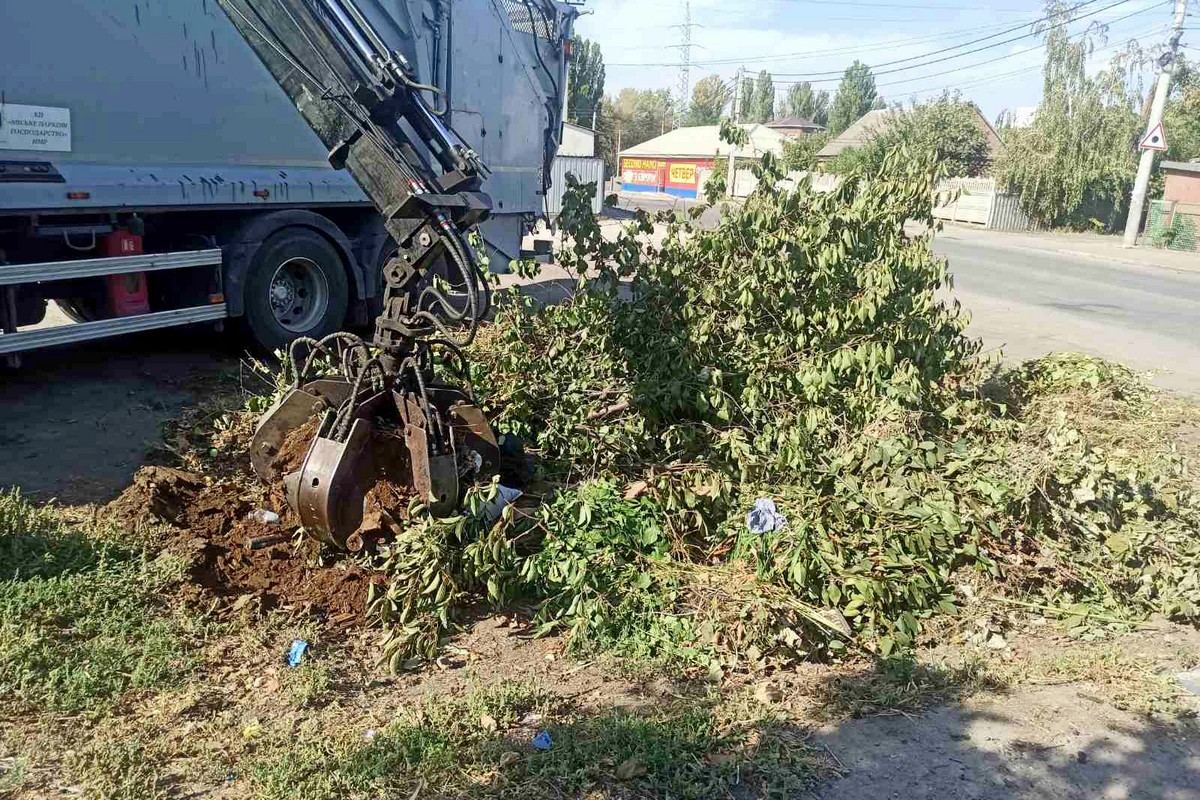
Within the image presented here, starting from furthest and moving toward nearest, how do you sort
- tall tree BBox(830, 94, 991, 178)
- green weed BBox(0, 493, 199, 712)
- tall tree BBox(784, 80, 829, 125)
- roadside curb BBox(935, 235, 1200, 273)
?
tall tree BBox(784, 80, 829, 125), tall tree BBox(830, 94, 991, 178), roadside curb BBox(935, 235, 1200, 273), green weed BBox(0, 493, 199, 712)

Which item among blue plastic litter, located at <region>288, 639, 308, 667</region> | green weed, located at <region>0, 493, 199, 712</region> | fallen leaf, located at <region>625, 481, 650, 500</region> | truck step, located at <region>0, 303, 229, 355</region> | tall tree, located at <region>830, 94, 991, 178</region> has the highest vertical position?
tall tree, located at <region>830, 94, 991, 178</region>

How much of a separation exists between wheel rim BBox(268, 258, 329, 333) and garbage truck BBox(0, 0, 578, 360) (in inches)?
0.5

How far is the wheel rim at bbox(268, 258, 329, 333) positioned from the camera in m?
7.96

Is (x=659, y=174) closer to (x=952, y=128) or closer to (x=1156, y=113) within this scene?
(x=952, y=128)

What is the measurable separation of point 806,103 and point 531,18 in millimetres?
106125

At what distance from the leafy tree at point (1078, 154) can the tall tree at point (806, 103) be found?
73.7m

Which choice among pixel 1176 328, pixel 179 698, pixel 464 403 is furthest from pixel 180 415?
Answer: pixel 1176 328

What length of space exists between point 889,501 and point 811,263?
1.63m

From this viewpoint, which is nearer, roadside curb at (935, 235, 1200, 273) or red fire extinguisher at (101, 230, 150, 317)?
red fire extinguisher at (101, 230, 150, 317)

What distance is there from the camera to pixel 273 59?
4598 mm

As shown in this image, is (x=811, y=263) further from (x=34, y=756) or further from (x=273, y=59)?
(x=34, y=756)

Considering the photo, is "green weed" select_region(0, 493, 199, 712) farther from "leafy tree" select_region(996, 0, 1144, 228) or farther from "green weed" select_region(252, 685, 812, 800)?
"leafy tree" select_region(996, 0, 1144, 228)

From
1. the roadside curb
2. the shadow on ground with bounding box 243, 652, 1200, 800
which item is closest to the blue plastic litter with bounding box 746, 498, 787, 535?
the shadow on ground with bounding box 243, 652, 1200, 800

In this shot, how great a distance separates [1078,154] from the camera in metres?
34.3
